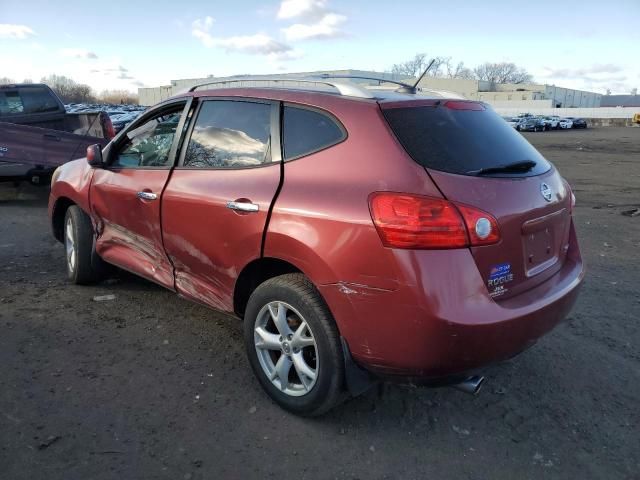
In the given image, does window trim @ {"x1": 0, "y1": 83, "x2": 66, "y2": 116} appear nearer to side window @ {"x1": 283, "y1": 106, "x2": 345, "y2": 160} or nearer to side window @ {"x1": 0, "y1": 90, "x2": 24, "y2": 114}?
side window @ {"x1": 0, "y1": 90, "x2": 24, "y2": 114}

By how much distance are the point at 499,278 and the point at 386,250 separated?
575mm

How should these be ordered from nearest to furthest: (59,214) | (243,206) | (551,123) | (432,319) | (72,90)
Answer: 1. (432,319)
2. (243,206)
3. (59,214)
4. (551,123)
5. (72,90)

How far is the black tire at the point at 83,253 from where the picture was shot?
4664 millimetres

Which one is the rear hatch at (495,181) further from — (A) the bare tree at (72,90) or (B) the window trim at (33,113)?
(A) the bare tree at (72,90)

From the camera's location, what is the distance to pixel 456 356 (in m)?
2.44

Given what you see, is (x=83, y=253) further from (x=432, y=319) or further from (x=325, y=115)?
(x=432, y=319)

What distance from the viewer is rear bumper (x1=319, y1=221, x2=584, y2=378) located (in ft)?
7.79

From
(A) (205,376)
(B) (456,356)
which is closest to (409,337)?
(B) (456,356)

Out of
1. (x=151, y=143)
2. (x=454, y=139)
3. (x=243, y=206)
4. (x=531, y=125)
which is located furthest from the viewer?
(x=531, y=125)

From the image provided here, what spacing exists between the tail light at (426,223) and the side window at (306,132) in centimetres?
53

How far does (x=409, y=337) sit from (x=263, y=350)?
1.00 m

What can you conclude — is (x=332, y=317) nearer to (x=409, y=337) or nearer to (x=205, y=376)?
(x=409, y=337)

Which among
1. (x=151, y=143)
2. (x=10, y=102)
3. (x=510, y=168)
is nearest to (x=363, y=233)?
(x=510, y=168)

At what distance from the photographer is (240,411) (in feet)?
9.88
